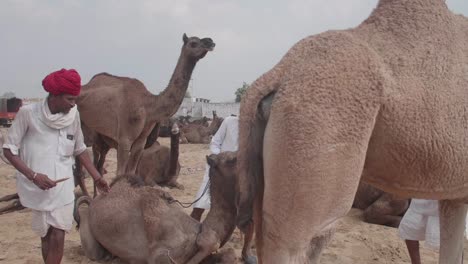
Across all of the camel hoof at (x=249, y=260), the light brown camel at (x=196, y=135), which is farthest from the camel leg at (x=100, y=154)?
the light brown camel at (x=196, y=135)

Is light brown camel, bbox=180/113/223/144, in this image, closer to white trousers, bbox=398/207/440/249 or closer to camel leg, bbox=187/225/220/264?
white trousers, bbox=398/207/440/249

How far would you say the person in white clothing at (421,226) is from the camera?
462 centimetres

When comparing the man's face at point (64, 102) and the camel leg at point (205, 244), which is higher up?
the man's face at point (64, 102)

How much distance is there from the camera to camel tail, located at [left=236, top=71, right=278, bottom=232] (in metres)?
2.36

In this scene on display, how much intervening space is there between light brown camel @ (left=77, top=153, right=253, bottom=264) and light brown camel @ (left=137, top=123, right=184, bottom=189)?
420cm

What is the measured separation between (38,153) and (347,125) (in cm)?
293

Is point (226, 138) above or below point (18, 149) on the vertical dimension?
below

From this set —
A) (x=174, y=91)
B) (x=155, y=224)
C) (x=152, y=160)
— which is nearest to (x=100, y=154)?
(x=152, y=160)

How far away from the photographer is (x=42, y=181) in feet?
12.6

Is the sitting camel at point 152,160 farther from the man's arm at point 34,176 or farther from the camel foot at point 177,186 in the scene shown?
the man's arm at point 34,176

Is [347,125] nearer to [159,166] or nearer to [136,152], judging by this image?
[136,152]

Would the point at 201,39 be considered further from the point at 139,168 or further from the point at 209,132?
the point at 209,132

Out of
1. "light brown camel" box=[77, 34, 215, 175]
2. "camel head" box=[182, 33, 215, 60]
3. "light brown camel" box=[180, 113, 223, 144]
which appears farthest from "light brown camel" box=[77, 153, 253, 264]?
"light brown camel" box=[180, 113, 223, 144]

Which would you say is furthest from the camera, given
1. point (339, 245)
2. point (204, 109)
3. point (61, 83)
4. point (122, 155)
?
point (204, 109)
